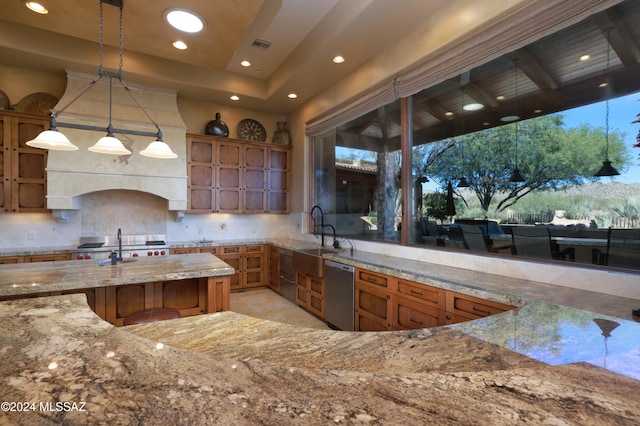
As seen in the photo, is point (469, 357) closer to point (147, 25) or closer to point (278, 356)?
point (278, 356)

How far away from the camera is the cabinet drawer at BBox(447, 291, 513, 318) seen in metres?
1.93

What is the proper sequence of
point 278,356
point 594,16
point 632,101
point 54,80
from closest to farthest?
point 278,356 < point 632,101 < point 594,16 < point 54,80

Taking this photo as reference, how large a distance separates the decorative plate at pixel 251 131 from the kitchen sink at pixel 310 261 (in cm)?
248

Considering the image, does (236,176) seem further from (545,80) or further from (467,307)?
(545,80)

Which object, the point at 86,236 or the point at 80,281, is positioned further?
the point at 86,236

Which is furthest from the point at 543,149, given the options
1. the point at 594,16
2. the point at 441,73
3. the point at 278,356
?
the point at 278,356

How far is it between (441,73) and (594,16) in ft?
3.57

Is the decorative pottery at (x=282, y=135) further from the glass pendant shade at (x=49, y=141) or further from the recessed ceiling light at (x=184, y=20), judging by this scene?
the glass pendant shade at (x=49, y=141)

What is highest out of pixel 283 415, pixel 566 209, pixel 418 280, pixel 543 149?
pixel 543 149

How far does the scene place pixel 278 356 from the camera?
922 millimetres

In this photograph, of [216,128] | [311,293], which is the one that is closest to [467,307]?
[311,293]

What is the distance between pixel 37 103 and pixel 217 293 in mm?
3955

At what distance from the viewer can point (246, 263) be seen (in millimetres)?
5090

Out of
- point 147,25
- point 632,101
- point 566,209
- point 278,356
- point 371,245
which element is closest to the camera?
point 278,356
